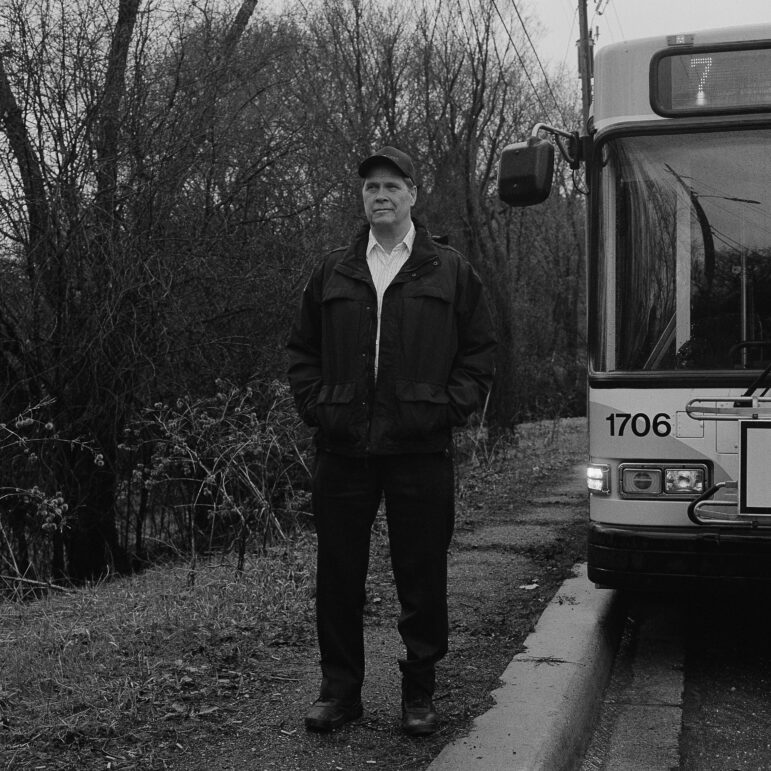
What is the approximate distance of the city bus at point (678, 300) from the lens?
4.73 m

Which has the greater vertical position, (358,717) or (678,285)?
(678,285)

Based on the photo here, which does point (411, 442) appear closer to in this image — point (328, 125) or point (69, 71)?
point (69, 71)

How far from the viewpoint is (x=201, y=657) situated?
14.9 ft

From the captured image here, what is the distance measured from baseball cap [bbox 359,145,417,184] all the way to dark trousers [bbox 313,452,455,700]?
3.24ft

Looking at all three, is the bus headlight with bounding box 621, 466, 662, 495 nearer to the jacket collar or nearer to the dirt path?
the dirt path

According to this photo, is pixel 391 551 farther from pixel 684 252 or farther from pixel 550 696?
pixel 684 252

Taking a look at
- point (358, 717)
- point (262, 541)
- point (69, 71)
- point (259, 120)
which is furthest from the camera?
point (259, 120)

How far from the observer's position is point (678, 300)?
4895mm

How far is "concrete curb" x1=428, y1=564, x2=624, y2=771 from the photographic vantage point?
11.3ft

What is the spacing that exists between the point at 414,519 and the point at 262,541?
375 cm

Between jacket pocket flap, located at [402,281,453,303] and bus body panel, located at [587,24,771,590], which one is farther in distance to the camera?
bus body panel, located at [587,24,771,590]

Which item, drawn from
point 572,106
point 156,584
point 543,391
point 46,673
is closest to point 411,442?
point 46,673

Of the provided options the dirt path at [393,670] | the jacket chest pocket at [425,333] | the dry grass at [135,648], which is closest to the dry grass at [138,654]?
the dry grass at [135,648]

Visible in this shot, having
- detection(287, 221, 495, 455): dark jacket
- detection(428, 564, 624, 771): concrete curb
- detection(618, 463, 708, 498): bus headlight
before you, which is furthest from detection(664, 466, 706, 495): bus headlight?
detection(287, 221, 495, 455): dark jacket
